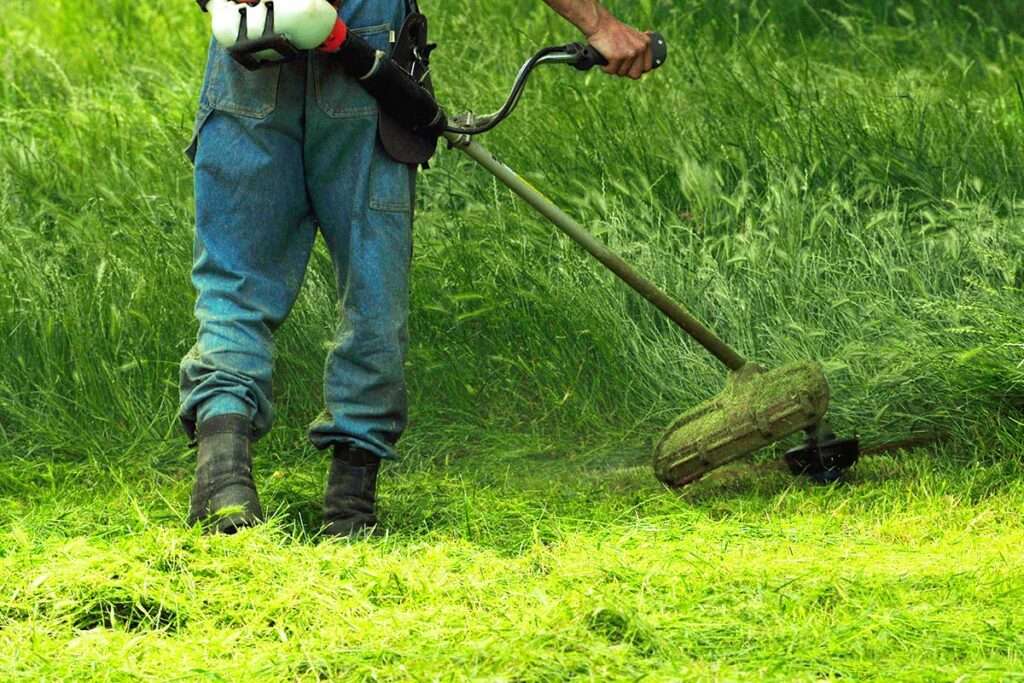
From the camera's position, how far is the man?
3936 mm

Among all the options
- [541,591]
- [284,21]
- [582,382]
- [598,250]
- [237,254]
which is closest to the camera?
[541,591]

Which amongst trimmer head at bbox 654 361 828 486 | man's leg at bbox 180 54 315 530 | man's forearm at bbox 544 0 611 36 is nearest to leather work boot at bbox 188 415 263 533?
man's leg at bbox 180 54 315 530

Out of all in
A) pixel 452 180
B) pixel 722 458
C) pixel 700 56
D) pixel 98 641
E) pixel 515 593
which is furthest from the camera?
pixel 700 56

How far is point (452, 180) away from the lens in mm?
5797

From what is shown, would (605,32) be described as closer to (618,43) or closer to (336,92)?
(618,43)

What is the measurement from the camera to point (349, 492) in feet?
13.5

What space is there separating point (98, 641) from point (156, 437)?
177 centimetres

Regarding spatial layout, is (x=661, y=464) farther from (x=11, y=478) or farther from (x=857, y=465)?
(x=11, y=478)

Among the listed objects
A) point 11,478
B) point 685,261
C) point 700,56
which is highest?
point 700,56

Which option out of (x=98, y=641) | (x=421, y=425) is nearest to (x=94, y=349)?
(x=421, y=425)

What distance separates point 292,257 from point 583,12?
87cm

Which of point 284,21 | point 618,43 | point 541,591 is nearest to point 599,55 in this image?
point 618,43

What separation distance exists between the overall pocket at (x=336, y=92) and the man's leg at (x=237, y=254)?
4cm

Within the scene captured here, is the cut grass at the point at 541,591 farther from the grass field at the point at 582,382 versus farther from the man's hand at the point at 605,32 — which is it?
the man's hand at the point at 605,32
